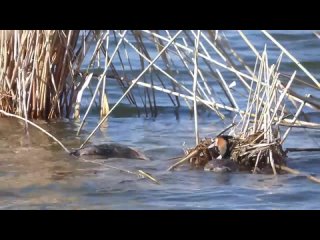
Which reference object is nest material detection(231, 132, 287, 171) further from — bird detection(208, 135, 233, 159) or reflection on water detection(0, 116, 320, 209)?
reflection on water detection(0, 116, 320, 209)

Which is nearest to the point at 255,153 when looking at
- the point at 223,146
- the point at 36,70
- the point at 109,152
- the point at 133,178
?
the point at 223,146

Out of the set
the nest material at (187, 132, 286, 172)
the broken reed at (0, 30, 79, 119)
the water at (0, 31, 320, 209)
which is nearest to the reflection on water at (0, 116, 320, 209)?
the water at (0, 31, 320, 209)

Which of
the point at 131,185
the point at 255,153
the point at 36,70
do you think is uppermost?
the point at 36,70

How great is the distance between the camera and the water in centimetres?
450

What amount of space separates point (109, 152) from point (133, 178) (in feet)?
2.31

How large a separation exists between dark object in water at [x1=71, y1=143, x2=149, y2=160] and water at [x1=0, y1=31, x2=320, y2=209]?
0.08 meters

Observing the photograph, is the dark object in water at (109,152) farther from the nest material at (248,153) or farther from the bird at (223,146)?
the bird at (223,146)

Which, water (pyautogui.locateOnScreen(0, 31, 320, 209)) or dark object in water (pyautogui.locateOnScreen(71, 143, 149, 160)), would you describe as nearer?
water (pyautogui.locateOnScreen(0, 31, 320, 209))

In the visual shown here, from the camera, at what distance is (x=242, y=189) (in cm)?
475

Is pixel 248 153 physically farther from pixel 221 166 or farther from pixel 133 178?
pixel 133 178

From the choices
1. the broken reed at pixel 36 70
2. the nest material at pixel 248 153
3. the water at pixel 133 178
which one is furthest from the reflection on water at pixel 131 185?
the broken reed at pixel 36 70

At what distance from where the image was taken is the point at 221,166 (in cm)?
514

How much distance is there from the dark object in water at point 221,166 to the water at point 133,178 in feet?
0.20
